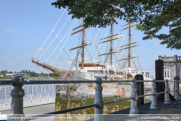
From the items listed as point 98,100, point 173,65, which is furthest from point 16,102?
point 173,65

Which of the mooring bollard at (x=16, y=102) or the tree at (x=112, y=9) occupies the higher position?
the tree at (x=112, y=9)

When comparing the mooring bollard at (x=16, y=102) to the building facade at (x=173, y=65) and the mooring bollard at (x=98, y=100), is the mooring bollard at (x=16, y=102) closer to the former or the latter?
the mooring bollard at (x=98, y=100)

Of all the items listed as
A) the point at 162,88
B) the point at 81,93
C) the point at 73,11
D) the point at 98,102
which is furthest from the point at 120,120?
the point at 81,93

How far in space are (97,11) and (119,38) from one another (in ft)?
206

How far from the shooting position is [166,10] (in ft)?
39.7

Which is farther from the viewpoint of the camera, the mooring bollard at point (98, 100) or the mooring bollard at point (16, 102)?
the mooring bollard at point (98, 100)

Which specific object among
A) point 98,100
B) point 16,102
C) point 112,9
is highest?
point 112,9

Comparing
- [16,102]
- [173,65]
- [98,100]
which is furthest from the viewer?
[173,65]

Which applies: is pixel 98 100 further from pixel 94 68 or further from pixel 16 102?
pixel 94 68

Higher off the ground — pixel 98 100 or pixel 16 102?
pixel 16 102

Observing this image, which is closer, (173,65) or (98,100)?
(98,100)

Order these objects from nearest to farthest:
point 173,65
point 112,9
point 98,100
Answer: point 98,100 < point 112,9 < point 173,65

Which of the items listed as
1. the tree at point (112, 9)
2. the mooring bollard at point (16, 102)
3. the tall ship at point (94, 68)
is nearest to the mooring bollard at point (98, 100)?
the mooring bollard at point (16, 102)

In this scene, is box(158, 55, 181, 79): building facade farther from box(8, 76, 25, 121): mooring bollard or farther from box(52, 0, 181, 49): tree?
box(8, 76, 25, 121): mooring bollard
